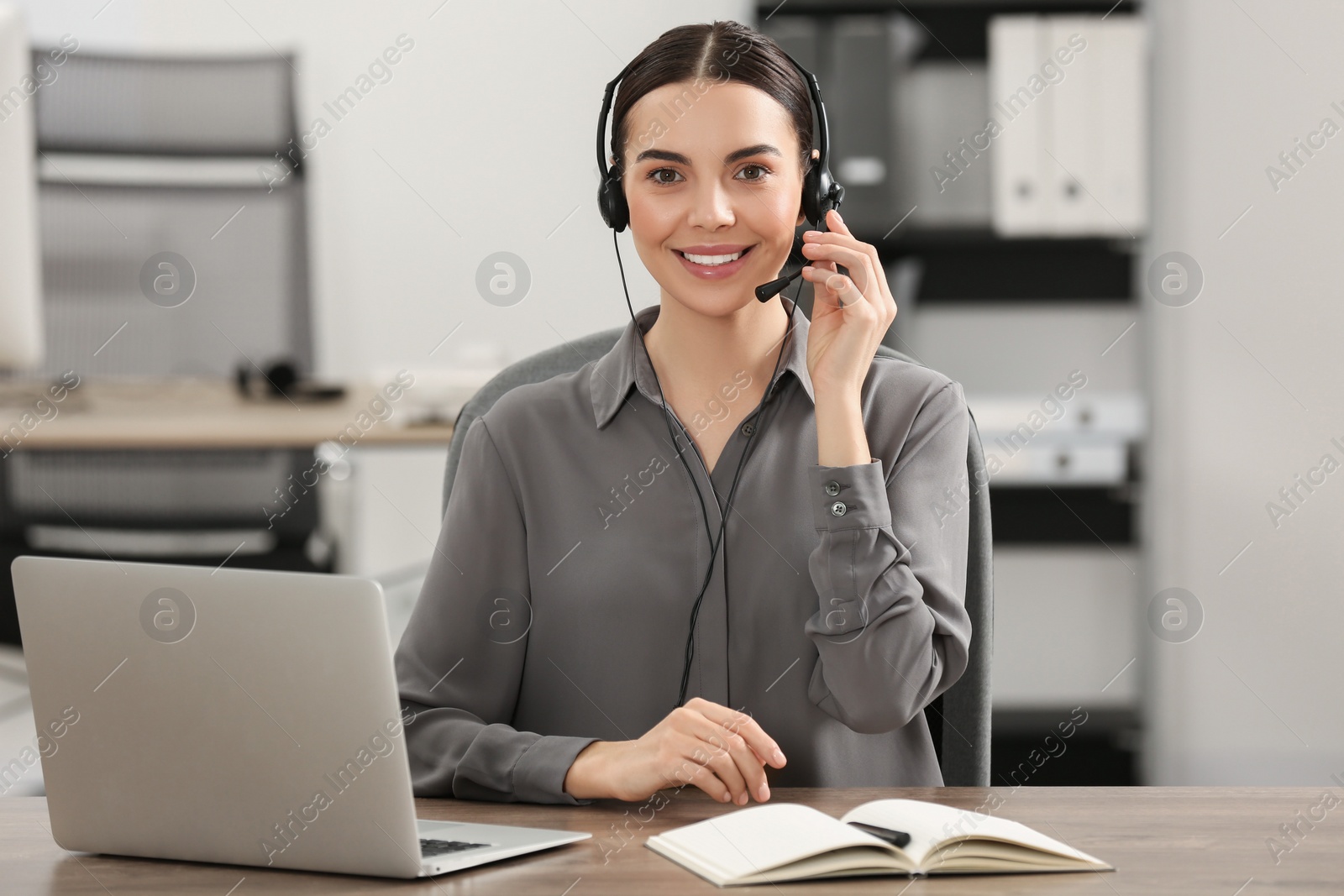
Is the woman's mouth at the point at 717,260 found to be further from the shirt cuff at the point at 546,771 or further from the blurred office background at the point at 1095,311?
the blurred office background at the point at 1095,311

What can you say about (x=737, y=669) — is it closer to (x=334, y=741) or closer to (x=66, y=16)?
(x=334, y=741)

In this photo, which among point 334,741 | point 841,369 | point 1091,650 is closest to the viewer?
point 334,741

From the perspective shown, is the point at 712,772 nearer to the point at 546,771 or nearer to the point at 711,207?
the point at 546,771

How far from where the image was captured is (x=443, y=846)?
78 centimetres

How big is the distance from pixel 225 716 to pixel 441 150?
2798 millimetres

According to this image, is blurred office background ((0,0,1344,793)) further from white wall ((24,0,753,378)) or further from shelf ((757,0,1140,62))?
white wall ((24,0,753,378))

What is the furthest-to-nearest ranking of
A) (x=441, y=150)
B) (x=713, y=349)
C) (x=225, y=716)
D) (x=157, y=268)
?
(x=441, y=150) → (x=157, y=268) → (x=713, y=349) → (x=225, y=716)

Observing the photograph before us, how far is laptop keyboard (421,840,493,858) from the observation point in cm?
76

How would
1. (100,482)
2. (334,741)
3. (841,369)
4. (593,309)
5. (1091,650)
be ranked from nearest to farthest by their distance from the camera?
1. (334,741)
2. (841,369)
3. (100,482)
4. (1091,650)
5. (593,309)

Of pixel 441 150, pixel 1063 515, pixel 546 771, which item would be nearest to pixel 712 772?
pixel 546 771

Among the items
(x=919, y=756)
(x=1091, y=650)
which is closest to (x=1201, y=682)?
(x=1091, y=650)

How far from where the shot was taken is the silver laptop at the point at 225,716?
0.70 meters

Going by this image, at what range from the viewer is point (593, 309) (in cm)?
328

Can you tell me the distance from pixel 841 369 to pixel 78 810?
72 cm
